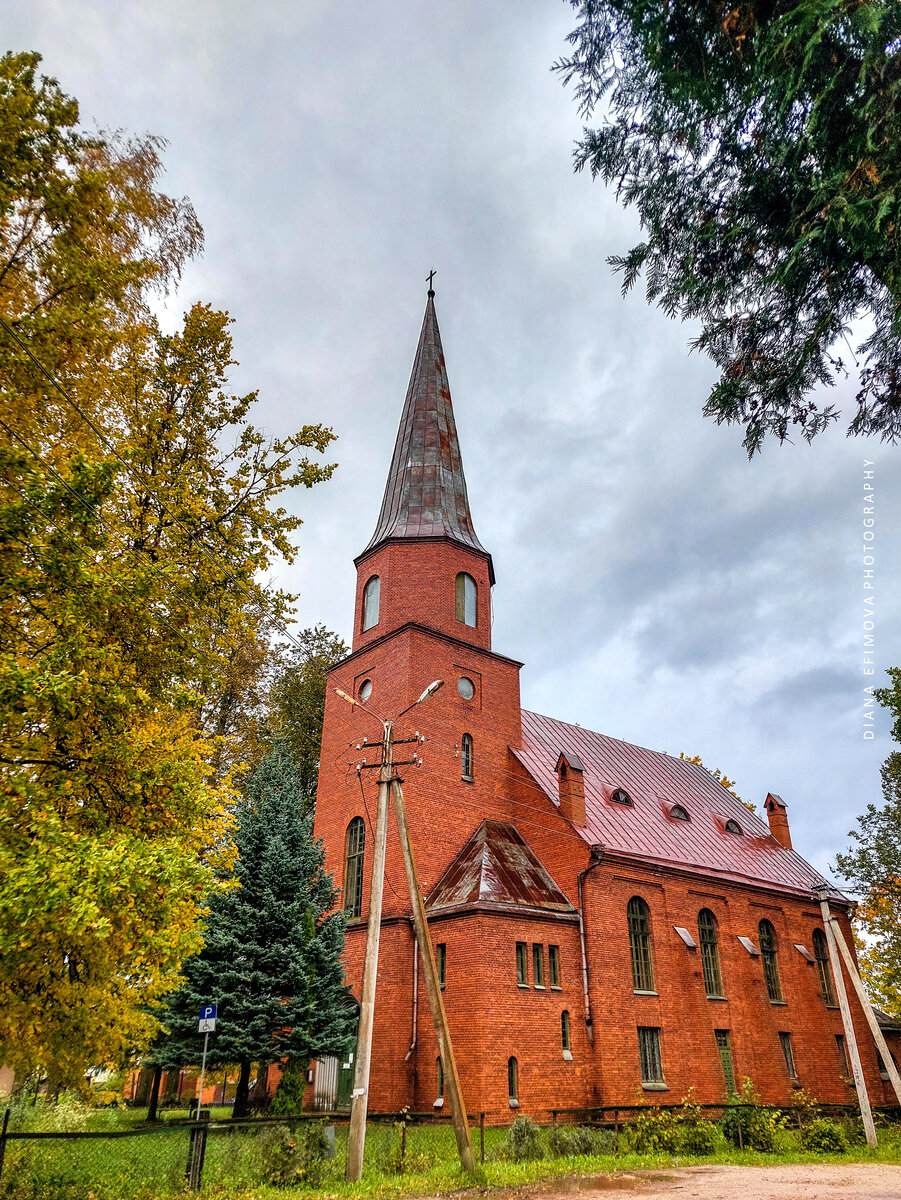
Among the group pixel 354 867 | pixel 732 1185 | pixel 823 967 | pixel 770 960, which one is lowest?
pixel 732 1185

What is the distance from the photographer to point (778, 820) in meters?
34.4

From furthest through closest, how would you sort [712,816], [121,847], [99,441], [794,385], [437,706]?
[712,816]
[437,706]
[99,441]
[121,847]
[794,385]

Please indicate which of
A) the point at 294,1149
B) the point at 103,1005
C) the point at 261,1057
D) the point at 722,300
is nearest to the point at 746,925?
the point at 261,1057

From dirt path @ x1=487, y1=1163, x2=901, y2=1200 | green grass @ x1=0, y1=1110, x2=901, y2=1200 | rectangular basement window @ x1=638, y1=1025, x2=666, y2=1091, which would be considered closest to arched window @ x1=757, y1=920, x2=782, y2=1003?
rectangular basement window @ x1=638, y1=1025, x2=666, y2=1091

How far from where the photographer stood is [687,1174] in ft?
46.2

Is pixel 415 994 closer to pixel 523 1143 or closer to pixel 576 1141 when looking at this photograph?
pixel 576 1141

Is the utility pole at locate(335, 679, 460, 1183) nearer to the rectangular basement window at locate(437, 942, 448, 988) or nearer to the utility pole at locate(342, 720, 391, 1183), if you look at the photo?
the utility pole at locate(342, 720, 391, 1183)

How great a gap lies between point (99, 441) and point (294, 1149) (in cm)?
1035

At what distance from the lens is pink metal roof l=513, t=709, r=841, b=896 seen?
25.3 m

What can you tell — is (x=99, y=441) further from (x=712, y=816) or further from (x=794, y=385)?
(x=712, y=816)

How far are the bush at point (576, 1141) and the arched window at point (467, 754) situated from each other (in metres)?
9.31

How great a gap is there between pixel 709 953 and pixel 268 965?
48.4ft

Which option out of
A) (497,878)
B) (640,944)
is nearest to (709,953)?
(640,944)

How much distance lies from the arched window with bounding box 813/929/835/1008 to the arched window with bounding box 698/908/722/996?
6.18m
